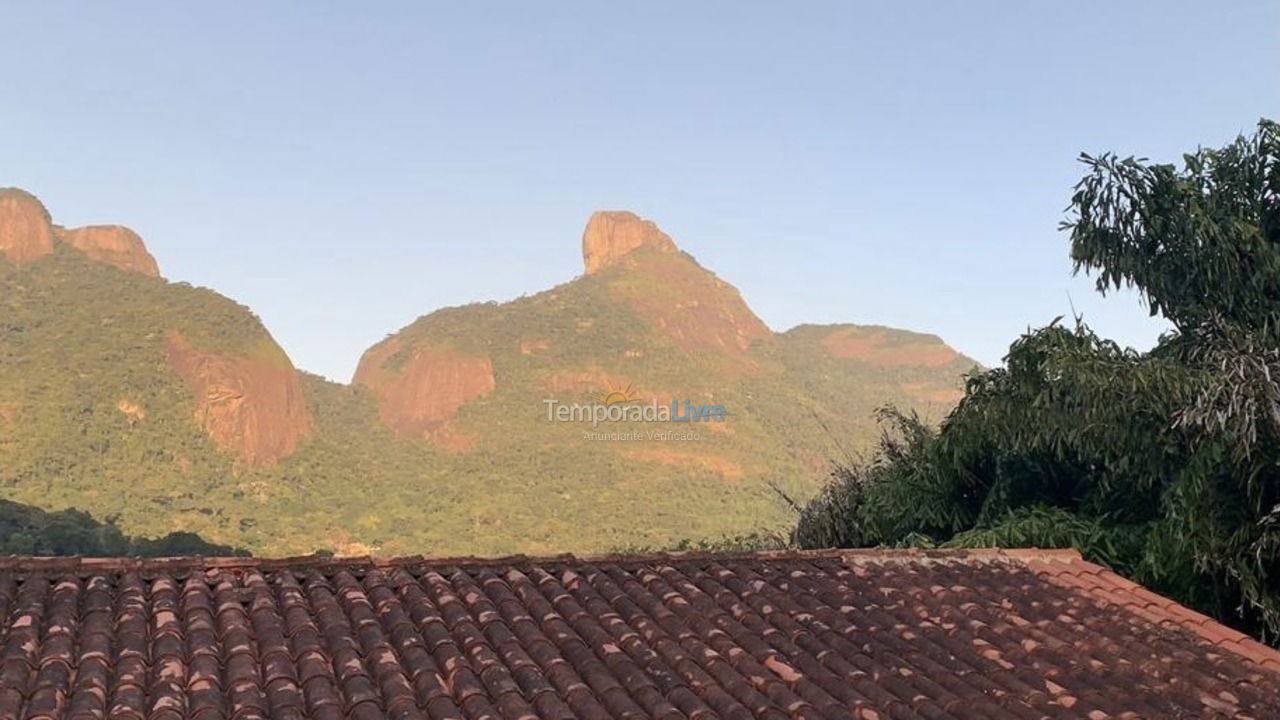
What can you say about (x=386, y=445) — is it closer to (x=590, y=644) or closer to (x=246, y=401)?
(x=246, y=401)

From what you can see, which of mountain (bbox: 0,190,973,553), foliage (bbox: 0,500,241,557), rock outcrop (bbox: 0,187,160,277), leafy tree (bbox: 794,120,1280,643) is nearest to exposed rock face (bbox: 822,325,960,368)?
mountain (bbox: 0,190,973,553)

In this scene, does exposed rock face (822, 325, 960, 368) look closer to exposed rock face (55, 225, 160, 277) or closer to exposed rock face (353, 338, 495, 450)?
exposed rock face (353, 338, 495, 450)

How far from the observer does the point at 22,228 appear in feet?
316

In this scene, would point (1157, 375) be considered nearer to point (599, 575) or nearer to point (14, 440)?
point (599, 575)

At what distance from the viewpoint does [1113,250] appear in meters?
11.0

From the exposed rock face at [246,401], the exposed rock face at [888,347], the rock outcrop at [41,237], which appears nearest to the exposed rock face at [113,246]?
the rock outcrop at [41,237]

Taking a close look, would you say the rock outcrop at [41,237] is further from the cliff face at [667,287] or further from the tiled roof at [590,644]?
the tiled roof at [590,644]

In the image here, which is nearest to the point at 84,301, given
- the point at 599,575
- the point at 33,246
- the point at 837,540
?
the point at 33,246

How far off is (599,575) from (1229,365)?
6.51 meters

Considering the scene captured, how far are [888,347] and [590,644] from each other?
541 feet

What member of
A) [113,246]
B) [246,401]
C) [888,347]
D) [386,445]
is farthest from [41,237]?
[888,347]

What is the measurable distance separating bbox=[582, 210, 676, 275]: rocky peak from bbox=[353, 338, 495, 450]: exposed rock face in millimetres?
46783

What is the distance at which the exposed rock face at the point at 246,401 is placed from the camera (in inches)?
3204

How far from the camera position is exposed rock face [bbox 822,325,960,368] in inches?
6260
